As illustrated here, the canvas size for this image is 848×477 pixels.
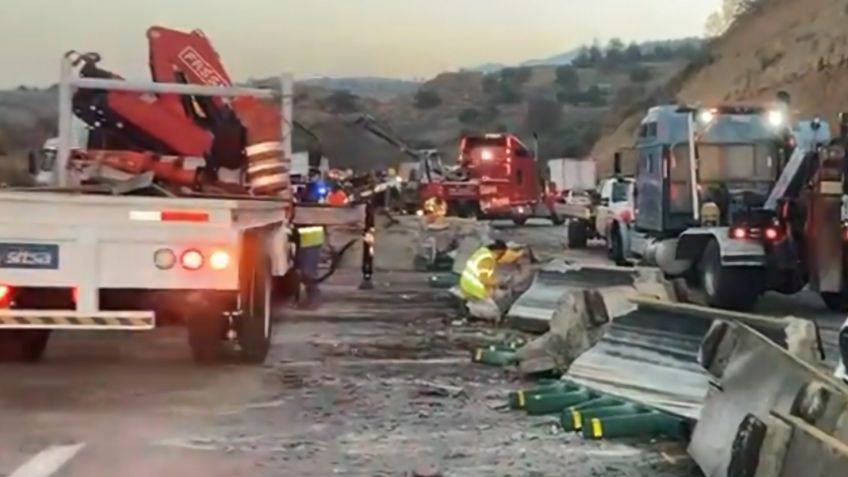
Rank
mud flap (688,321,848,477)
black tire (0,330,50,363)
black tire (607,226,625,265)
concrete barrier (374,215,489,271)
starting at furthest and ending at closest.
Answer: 1. black tire (607,226,625,265)
2. concrete barrier (374,215,489,271)
3. black tire (0,330,50,363)
4. mud flap (688,321,848,477)

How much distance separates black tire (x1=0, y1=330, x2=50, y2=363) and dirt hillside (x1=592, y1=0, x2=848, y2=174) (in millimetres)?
31810

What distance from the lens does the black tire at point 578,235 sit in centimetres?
3734

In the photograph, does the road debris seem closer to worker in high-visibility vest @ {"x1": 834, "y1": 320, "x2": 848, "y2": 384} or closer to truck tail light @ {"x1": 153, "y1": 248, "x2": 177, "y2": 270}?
truck tail light @ {"x1": 153, "y1": 248, "x2": 177, "y2": 270}

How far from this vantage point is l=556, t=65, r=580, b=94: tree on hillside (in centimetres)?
12356

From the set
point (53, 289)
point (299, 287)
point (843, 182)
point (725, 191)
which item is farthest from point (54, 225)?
point (725, 191)

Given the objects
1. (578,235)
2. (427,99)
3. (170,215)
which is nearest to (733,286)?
(170,215)

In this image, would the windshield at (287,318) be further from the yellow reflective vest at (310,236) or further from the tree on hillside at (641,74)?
the tree on hillside at (641,74)

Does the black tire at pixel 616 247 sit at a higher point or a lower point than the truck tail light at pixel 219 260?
lower

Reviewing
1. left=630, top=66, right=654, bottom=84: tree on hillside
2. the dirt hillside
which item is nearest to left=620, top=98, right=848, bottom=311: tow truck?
the dirt hillside

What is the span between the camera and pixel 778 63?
55.3 meters

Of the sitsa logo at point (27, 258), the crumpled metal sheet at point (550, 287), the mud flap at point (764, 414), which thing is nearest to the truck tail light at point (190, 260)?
the sitsa logo at point (27, 258)

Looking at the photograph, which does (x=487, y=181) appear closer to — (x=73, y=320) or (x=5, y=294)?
(x=5, y=294)

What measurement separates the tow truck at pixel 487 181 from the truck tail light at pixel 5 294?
121 feet

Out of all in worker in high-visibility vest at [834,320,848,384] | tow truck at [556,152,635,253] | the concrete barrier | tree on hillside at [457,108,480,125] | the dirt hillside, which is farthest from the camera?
tree on hillside at [457,108,480,125]
